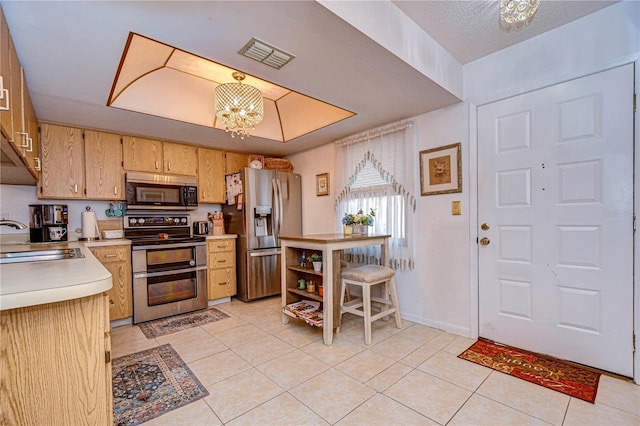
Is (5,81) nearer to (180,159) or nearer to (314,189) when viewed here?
(180,159)

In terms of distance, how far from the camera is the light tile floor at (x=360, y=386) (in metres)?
1.56

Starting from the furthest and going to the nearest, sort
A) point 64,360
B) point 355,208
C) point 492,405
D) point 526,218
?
1. point 355,208
2. point 526,218
3. point 492,405
4. point 64,360

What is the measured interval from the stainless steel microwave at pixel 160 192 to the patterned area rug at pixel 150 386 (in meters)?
1.79

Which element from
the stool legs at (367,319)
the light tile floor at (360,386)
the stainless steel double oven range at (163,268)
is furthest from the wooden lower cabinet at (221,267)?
the stool legs at (367,319)

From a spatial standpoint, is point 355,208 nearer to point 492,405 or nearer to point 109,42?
point 492,405

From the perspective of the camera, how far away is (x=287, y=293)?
10.0 feet

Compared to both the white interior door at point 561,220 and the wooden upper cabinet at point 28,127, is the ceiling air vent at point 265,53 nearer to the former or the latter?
the wooden upper cabinet at point 28,127

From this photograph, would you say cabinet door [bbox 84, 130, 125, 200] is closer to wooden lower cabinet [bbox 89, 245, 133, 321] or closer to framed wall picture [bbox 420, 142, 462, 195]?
wooden lower cabinet [bbox 89, 245, 133, 321]

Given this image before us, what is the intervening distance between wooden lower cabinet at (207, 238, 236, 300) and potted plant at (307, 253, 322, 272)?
1.41 metres

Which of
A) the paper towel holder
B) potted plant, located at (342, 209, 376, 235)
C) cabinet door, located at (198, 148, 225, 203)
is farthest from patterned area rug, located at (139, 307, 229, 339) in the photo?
potted plant, located at (342, 209, 376, 235)

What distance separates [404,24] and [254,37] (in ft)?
3.40

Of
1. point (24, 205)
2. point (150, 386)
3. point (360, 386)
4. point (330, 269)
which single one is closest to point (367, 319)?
point (330, 269)

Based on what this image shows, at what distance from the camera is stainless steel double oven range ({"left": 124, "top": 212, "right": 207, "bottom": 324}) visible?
10.1 feet

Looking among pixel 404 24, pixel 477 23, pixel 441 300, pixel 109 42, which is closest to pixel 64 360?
pixel 109 42
